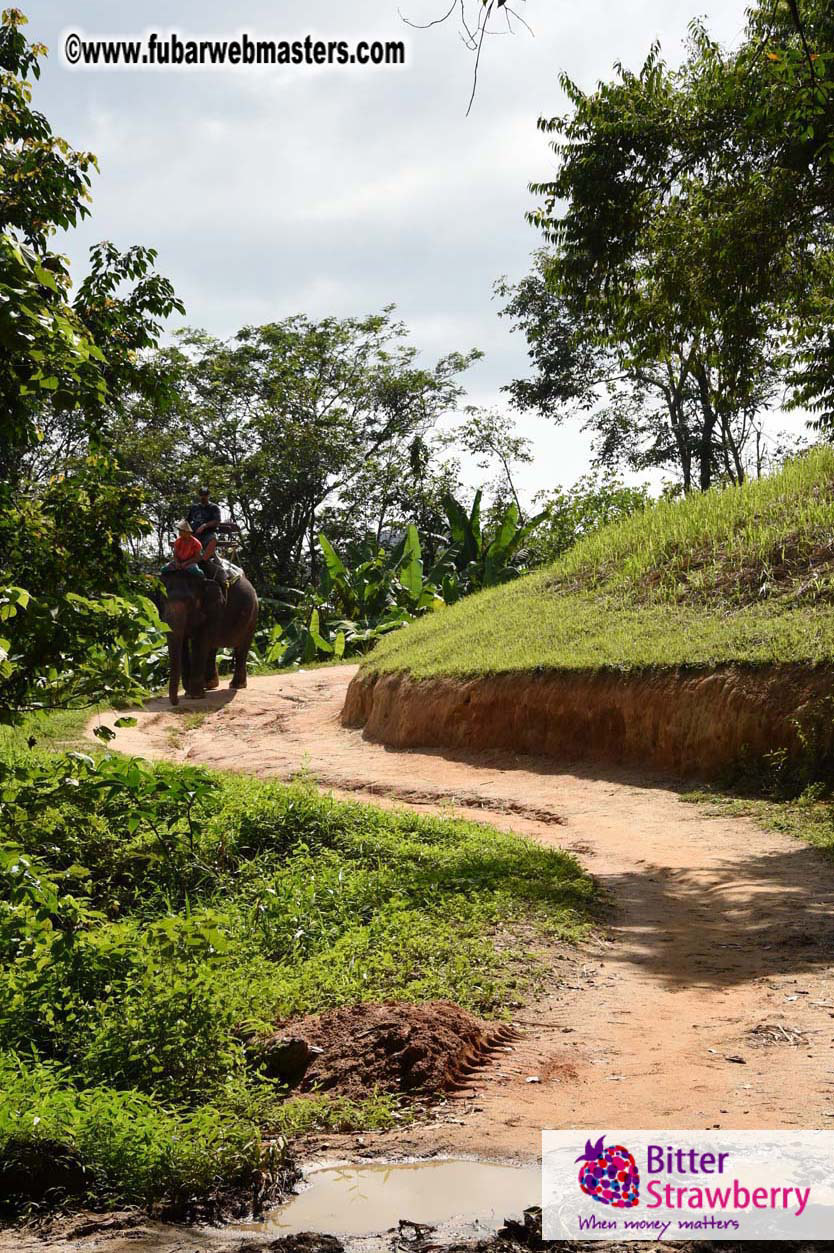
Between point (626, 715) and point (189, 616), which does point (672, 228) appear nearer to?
point (626, 715)

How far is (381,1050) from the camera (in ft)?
15.4

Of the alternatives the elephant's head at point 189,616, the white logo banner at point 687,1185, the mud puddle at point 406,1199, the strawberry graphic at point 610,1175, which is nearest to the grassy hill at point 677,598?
the elephant's head at point 189,616

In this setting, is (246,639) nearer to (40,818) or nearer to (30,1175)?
(40,818)

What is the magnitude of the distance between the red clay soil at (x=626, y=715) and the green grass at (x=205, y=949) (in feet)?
11.1

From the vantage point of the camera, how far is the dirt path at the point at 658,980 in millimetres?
4172

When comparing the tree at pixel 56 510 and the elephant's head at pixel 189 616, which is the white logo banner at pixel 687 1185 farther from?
the elephant's head at pixel 189 616

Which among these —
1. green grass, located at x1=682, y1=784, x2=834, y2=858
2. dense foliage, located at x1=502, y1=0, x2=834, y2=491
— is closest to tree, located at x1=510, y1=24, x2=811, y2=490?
dense foliage, located at x1=502, y1=0, x2=834, y2=491

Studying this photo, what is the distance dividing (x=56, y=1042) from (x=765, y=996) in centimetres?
314

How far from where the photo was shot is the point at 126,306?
279 inches

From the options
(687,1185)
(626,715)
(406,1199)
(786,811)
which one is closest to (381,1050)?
(406,1199)

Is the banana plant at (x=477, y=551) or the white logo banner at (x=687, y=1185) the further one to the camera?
the banana plant at (x=477, y=551)

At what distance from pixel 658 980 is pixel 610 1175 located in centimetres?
→ 236

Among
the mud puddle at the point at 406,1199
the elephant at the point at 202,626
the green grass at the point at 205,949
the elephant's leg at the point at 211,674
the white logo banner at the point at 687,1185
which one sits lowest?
the mud puddle at the point at 406,1199

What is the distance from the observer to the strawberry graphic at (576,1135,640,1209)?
3.45 metres
